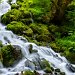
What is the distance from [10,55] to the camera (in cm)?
1049

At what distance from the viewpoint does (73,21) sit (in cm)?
1453

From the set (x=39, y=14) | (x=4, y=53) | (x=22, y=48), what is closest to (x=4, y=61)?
(x=4, y=53)

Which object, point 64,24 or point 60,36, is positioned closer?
point 60,36

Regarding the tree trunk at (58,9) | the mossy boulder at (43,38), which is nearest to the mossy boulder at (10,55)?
the mossy boulder at (43,38)

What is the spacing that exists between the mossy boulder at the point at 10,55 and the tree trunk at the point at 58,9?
3.86m

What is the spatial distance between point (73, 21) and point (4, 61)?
549 cm

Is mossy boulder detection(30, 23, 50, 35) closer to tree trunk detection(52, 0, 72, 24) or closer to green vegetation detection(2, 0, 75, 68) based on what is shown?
green vegetation detection(2, 0, 75, 68)

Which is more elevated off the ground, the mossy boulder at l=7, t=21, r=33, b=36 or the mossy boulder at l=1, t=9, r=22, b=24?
the mossy boulder at l=1, t=9, r=22, b=24

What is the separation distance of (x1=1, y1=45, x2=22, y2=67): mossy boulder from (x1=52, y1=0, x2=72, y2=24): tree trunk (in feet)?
12.7

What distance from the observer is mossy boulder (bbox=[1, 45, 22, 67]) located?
33.7 feet

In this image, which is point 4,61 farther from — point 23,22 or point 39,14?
point 39,14

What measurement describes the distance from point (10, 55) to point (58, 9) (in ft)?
14.1

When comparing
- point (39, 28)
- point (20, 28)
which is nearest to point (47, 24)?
point (39, 28)

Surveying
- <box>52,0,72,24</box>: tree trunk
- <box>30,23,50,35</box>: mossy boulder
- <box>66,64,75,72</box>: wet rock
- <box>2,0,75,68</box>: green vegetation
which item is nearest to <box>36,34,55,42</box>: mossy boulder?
<box>2,0,75,68</box>: green vegetation
